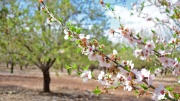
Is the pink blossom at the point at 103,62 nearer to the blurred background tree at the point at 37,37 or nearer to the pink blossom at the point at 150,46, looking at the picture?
the pink blossom at the point at 150,46

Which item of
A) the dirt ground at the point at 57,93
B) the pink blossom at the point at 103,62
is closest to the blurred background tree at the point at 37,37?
the dirt ground at the point at 57,93

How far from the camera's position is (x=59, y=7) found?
16.8 meters

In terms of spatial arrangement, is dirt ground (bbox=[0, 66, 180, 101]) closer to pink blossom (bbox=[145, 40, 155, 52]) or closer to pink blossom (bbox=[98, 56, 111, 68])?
pink blossom (bbox=[145, 40, 155, 52])

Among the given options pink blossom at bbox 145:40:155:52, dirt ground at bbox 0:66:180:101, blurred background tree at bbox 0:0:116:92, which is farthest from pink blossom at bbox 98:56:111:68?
blurred background tree at bbox 0:0:116:92

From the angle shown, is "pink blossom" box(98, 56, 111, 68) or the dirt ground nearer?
"pink blossom" box(98, 56, 111, 68)

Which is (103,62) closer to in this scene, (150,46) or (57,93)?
(150,46)

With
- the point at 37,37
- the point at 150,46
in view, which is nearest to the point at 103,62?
the point at 150,46

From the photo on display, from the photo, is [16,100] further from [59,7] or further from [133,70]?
[133,70]

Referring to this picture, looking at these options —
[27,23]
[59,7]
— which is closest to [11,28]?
[27,23]

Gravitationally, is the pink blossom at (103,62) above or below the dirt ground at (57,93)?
above

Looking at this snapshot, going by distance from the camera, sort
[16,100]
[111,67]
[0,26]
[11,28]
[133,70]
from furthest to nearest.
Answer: [11,28] → [0,26] → [16,100] → [111,67] → [133,70]

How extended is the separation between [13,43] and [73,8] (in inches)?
166

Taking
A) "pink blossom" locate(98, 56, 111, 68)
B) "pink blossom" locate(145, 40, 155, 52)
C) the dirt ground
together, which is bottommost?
the dirt ground

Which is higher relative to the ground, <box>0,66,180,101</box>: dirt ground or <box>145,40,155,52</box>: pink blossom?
<box>145,40,155,52</box>: pink blossom
